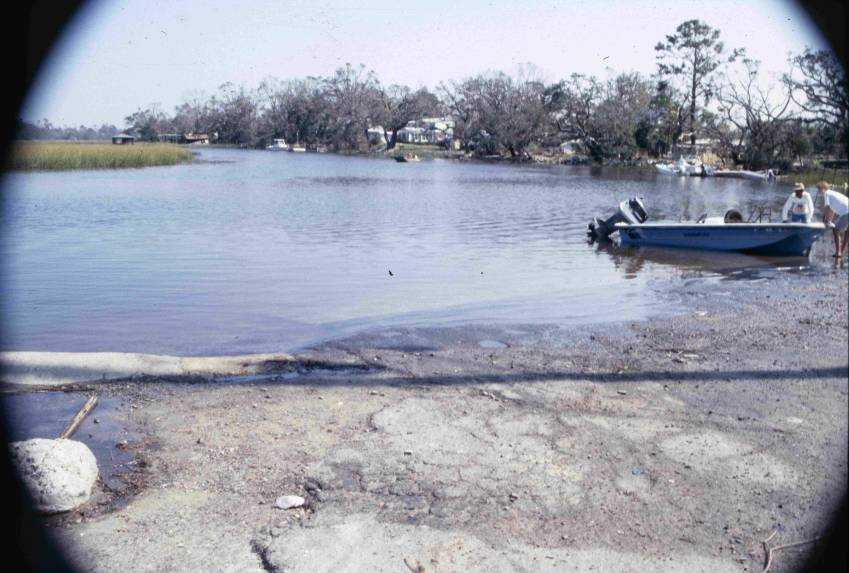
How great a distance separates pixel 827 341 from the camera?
28.9 feet

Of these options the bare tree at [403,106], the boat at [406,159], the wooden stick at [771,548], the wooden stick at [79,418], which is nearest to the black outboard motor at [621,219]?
the wooden stick at [79,418]

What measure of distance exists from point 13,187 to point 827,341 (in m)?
36.2

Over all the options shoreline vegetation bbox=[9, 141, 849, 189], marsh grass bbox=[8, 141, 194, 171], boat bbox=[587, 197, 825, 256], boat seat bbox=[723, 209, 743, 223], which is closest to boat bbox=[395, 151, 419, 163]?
shoreline vegetation bbox=[9, 141, 849, 189]

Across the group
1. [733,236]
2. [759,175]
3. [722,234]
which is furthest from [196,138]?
[733,236]

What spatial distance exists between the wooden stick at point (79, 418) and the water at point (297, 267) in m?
2.71

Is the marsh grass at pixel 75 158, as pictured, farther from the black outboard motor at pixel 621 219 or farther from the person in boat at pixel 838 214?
the person in boat at pixel 838 214

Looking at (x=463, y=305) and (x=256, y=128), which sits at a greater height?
(x=256, y=128)

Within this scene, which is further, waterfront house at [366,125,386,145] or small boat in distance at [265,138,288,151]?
small boat in distance at [265,138,288,151]

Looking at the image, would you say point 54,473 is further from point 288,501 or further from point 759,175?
point 759,175

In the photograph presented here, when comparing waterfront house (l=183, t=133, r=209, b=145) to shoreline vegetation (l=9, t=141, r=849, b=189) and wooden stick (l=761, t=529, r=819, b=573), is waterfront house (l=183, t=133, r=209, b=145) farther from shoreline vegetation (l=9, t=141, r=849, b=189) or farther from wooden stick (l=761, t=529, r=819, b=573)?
wooden stick (l=761, t=529, r=819, b=573)

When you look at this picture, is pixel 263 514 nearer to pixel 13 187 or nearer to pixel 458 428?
pixel 458 428

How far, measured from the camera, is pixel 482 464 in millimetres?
5172

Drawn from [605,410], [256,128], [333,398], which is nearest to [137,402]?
[333,398]

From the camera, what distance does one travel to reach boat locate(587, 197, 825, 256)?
17953 millimetres
